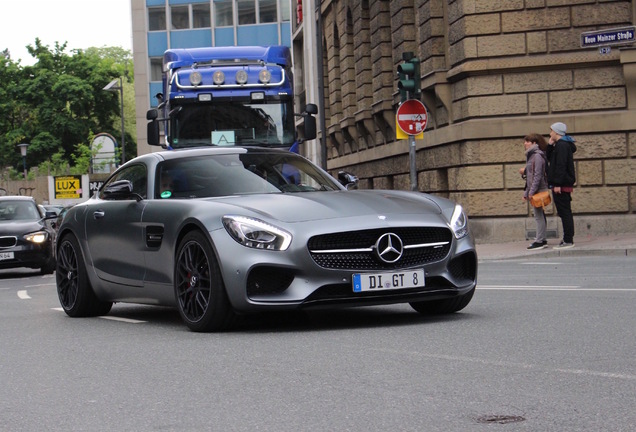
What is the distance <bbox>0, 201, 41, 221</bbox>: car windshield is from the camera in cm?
2427

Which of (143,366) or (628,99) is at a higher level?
(628,99)

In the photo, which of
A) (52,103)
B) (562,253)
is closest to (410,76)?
→ (562,253)

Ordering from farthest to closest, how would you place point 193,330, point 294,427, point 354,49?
point 354,49 → point 193,330 → point 294,427

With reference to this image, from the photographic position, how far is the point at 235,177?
10.1 meters

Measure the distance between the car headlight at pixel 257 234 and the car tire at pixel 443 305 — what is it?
155cm

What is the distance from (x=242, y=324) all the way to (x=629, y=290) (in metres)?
3.70

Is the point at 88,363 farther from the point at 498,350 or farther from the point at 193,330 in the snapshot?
the point at 498,350

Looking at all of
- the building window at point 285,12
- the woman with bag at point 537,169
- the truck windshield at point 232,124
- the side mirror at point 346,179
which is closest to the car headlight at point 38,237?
the truck windshield at point 232,124

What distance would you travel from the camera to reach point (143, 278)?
1012 centimetres

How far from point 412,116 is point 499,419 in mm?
17672

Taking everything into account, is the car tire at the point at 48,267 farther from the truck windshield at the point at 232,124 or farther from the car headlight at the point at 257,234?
the car headlight at the point at 257,234

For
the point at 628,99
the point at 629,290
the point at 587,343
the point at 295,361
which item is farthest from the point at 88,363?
the point at 628,99

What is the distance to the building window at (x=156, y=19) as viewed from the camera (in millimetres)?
70750

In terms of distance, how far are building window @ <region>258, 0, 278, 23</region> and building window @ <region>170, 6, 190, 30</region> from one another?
3997 mm
